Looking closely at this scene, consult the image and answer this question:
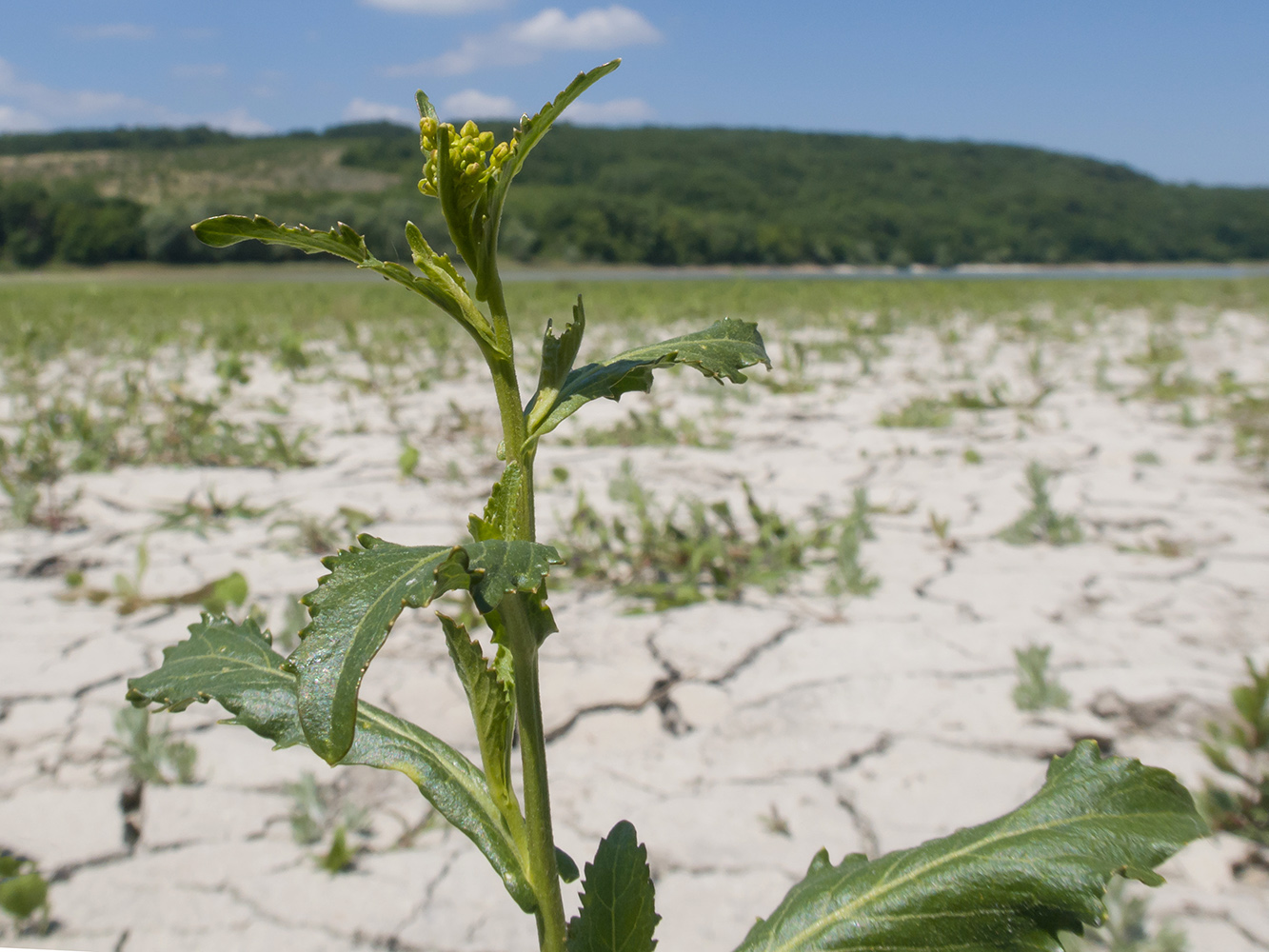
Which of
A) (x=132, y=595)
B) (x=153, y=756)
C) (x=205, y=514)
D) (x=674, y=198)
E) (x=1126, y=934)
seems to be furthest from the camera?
(x=674, y=198)

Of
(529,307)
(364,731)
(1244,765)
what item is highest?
(529,307)

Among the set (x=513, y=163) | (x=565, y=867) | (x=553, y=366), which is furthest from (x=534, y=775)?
(x=513, y=163)

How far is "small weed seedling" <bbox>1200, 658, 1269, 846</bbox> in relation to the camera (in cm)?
136

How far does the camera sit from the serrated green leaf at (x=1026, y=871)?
0.61 metres

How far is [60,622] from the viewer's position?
2.13 m

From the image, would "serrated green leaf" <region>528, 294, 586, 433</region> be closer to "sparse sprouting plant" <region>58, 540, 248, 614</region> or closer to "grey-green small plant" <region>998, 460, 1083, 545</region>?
"sparse sprouting plant" <region>58, 540, 248, 614</region>

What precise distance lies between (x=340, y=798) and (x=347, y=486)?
183cm

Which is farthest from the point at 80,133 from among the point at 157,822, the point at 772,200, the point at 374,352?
the point at 157,822

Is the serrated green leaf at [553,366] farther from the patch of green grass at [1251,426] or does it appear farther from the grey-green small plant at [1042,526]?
the patch of green grass at [1251,426]

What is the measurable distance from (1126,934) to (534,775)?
0.96 meters

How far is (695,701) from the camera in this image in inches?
71.1

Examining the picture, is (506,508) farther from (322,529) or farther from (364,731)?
(322,529)

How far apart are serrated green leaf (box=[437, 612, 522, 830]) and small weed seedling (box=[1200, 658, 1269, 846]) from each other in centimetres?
127

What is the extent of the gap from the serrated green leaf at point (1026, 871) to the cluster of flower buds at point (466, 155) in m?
0.59
